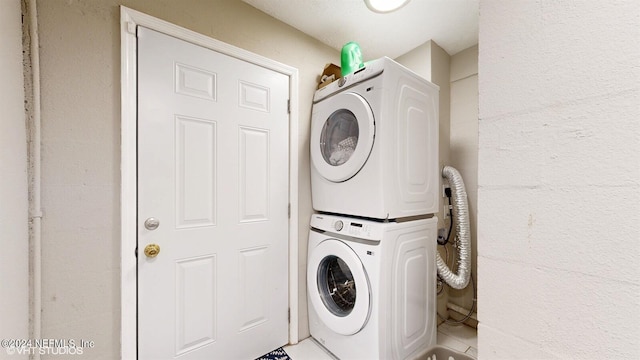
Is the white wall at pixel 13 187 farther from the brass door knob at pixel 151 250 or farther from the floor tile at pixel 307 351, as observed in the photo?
the floor tile at pixel 307 351

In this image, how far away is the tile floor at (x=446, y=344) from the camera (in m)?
1.60

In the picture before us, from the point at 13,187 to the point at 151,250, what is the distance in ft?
1.77

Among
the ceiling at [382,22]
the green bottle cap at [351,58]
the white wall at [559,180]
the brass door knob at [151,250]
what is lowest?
the brass door knob at [151,250]

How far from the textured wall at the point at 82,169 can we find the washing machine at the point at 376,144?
1.11 metres

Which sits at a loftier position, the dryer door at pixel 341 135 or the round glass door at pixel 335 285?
the dryer door at pixel 341 135

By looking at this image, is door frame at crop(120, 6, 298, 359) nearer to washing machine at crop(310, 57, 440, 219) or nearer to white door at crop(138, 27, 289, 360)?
white door at crop(138, 27, 289, 360)

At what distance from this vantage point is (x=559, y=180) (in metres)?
0.53

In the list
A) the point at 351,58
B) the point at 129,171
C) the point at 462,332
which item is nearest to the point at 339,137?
the point at 351,58

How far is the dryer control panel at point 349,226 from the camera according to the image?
132 centimetres

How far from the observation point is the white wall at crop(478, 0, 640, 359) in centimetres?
46

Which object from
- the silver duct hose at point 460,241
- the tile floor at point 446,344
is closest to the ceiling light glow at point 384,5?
the silver duct hose at point 460,241

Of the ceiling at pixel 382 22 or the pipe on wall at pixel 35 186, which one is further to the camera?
the ceiling at pixel 382 22

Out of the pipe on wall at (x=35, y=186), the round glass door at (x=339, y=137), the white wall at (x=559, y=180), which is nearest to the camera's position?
the white wall at (x=559, y=180)

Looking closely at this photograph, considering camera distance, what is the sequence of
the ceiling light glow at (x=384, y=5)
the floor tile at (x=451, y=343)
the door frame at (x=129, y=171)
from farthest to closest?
the floor tile at (x=451, y=343), the ceiling light glow at (x=384, y=5), the door frame at (x=129, y=171)
